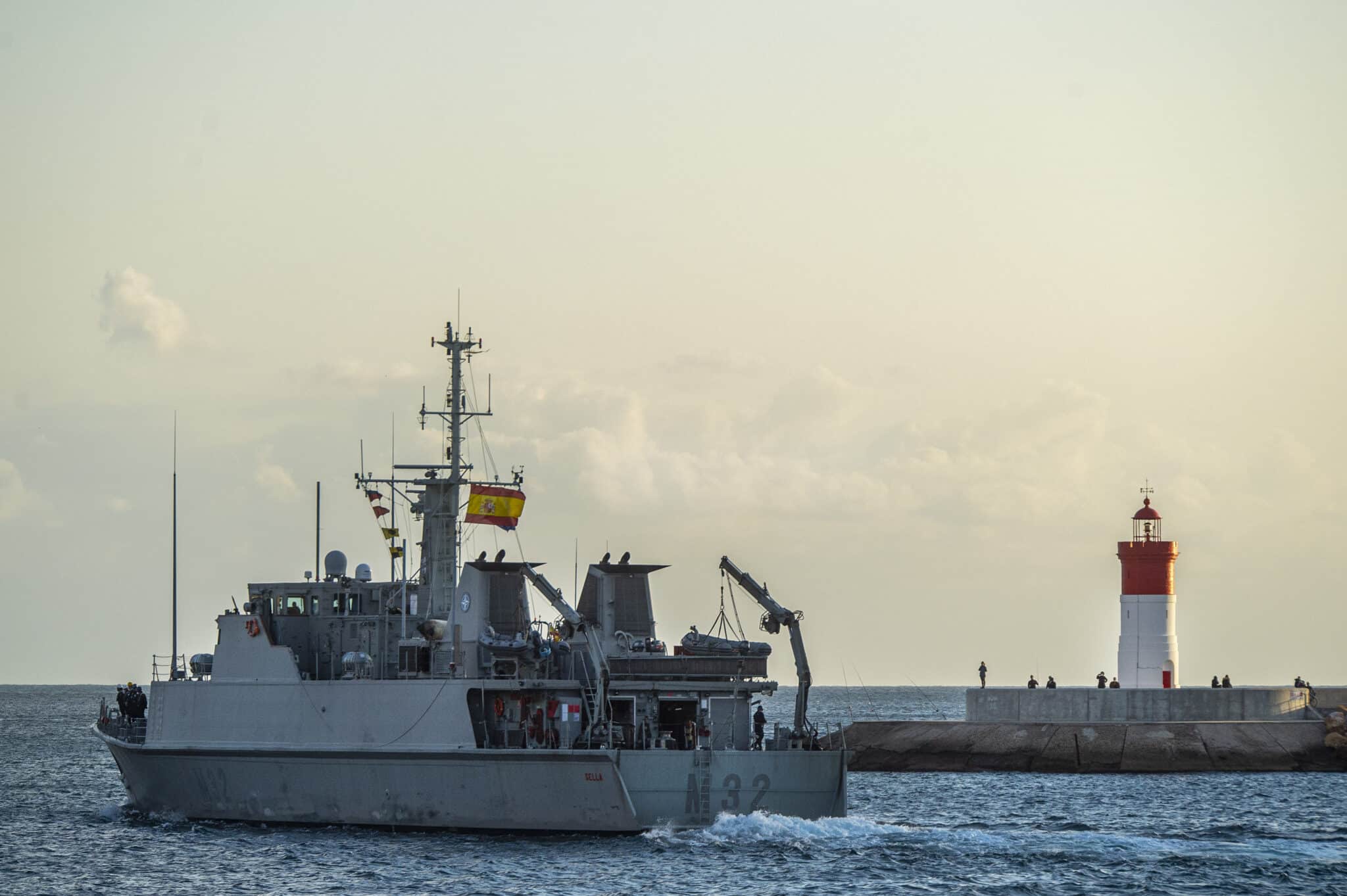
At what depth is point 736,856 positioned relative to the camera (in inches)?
1105

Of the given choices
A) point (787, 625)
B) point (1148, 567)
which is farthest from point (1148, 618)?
point (787, 625)

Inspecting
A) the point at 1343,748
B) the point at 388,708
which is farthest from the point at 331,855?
the point at 1343,748

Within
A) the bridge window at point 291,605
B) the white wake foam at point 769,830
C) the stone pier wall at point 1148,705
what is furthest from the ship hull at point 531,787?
the stone pier wall at point 1148,705

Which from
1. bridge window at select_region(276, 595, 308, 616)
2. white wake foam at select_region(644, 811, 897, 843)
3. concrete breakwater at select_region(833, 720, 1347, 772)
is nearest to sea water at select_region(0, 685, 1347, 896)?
white wake foam at select_region(644, 811, 897, 843)

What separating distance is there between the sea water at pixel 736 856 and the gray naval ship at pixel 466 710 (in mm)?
510

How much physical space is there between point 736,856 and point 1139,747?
24.6 m

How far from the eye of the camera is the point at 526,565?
32094mm

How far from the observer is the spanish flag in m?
33.8

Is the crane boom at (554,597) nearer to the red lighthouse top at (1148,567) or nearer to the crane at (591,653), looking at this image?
the crane at (591,653)

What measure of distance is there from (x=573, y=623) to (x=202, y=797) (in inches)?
350

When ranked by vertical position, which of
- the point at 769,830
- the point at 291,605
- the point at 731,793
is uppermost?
the point at 291,605

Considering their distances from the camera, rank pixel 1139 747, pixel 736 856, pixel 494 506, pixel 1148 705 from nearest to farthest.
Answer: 1. pixel 736 856
2. pixel 494 506
3. pixel 1139 747
4. pixel 1148 705

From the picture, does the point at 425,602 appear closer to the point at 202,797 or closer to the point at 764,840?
the point at 202,797

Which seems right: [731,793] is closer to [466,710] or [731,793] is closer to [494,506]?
[466,710]
